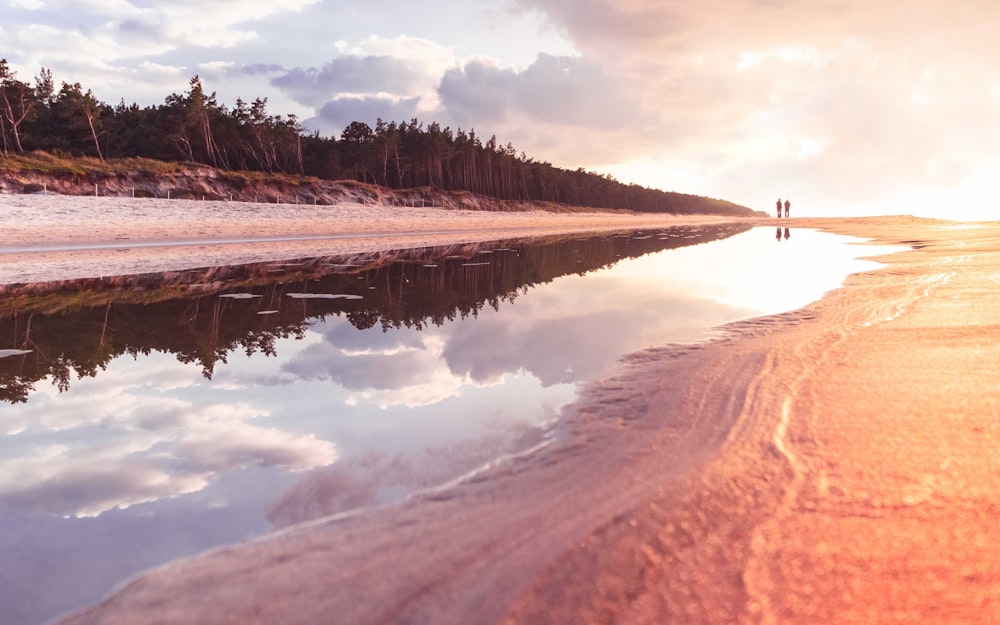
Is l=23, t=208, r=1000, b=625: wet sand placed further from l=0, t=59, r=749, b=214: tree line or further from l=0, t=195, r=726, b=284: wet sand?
l=0, t=59, r=749, b=214: tree line

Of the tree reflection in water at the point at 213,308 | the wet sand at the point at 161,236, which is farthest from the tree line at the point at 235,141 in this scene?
the tree reflection in water at the point at 213,308

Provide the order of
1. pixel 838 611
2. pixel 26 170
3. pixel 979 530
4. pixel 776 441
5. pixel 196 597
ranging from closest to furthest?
pixel 838 611 → pixel 196 597 → pixel 979 530 → pixel 776 441 → pixel 26 170

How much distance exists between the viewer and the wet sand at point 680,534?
1673 mm

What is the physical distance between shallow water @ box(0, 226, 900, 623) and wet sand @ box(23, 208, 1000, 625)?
306 millimetres

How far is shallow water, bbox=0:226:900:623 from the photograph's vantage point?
7.73 ft

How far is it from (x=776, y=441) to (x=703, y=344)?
2.52 m

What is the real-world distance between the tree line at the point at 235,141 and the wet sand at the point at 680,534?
50768mm

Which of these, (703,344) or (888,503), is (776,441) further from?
(703,344)

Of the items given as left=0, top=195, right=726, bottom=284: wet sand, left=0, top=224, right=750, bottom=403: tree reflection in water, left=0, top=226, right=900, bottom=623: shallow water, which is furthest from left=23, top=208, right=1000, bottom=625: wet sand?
left=0, top=195, right=726, bottom=284: wet sand

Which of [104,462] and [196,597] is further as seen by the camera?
[104,462]

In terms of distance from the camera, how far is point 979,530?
6.48ft

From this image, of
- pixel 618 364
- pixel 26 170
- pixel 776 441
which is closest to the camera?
pixel 776 441

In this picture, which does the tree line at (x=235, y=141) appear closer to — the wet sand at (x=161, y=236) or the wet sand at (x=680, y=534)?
the wet sand at (x=161, y=236)

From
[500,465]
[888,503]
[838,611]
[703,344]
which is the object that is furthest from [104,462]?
[703,344]
